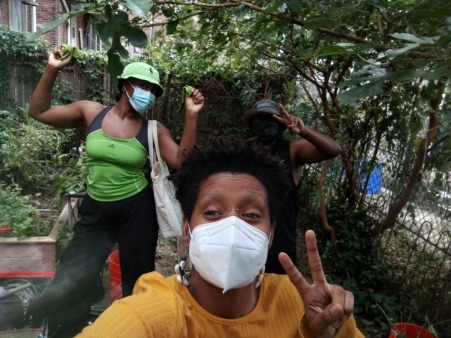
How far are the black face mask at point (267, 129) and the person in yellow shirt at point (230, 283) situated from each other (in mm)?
1219

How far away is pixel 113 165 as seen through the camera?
2877 millimetres

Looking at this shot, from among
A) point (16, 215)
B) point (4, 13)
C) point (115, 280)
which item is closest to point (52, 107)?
point (115, 280)

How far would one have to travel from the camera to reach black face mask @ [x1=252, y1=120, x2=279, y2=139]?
9.56ft

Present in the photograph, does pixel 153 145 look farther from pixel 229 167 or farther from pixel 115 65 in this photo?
pixel 229 167

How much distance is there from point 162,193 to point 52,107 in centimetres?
93

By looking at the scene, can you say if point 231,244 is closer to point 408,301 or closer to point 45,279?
point 45,279

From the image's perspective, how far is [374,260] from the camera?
4.79 meters

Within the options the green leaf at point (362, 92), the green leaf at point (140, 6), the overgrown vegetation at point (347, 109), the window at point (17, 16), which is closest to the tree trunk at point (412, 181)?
the overgrown vegetation at point (347, 109)

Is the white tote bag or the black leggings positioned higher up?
the white tote bag

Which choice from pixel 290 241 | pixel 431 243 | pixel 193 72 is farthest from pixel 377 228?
pixel 193 72

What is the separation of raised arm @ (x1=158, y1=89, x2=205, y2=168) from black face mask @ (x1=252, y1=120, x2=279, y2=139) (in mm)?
408

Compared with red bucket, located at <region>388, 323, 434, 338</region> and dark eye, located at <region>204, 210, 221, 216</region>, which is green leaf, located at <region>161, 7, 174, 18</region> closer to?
dark eye, located at <region>204, 210, 221, 216</region>

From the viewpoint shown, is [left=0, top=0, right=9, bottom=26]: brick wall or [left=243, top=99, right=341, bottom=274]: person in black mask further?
[left=0, top=0, right=9, bottom=26]: brick wall

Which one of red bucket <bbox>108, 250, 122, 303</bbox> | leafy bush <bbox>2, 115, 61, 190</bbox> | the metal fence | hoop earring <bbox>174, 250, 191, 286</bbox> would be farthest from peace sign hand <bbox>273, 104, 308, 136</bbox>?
leafy bush <bbox>2, 115, 61, 190</bbox>
